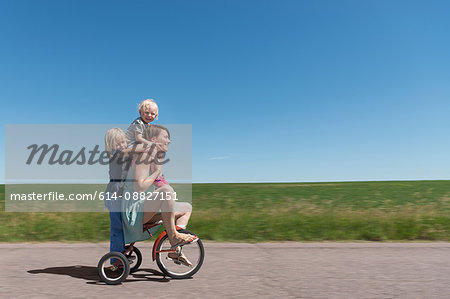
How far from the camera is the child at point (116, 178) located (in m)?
4.28

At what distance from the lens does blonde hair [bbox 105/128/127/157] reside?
14.0 feet

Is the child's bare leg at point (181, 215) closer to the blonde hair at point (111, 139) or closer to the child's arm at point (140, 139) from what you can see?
the child's arm at point (140, 139)

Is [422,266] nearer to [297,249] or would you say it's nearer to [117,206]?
[297,249]

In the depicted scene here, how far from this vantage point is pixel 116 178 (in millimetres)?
4312

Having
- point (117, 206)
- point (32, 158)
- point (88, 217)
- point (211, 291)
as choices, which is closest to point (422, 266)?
point (211, 291)

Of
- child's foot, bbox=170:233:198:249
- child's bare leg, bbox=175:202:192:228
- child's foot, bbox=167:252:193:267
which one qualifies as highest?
child's bare leg, bbox=175:202:192:228

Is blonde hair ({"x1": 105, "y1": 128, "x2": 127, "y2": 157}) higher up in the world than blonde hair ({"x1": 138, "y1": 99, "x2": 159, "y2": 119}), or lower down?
lower down

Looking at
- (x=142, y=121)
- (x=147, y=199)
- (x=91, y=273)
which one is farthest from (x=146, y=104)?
(x=91, y=273)

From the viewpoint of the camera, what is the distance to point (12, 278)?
436 centimetres

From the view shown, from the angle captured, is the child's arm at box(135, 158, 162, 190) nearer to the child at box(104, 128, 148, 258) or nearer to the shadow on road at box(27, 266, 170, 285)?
the child at box(104, 128, 148, 258)

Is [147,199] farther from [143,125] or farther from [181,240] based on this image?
[143,125]

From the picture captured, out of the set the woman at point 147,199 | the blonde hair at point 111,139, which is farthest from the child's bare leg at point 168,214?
the blonde hair at point 111,139

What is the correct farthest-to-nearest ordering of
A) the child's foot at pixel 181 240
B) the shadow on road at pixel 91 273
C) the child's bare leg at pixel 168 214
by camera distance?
1. the shadow on road at pixel 91 273
2. the child's foot at pixel 181 240
3. the child's bare leg at pixel 168 214

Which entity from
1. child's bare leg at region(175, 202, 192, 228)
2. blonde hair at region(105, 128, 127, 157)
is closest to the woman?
child's bare leg at region(175, 202, 192, 228)
